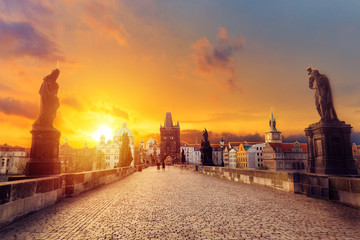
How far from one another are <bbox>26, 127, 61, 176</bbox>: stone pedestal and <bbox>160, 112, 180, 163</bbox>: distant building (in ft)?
410

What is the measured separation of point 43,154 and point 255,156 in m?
104

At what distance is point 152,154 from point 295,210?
157 metres

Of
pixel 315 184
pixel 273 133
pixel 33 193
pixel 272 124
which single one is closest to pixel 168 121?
pixel 272 124

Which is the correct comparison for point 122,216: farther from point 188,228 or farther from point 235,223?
point 235,223

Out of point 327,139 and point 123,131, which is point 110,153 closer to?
point 123,131

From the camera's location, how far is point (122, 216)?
5.68 metres

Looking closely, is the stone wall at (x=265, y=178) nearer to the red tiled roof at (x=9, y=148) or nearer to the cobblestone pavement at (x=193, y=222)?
the cobblestone pavement at (x=193, y=222)

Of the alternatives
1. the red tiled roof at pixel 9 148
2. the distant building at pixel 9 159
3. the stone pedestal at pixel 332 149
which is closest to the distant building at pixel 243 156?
the distant building at pixel 9 159

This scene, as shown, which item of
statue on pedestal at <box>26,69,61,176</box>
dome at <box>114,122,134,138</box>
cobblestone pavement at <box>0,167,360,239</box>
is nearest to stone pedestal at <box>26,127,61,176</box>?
statue on pedestal at <box>26,69,61,176</box>

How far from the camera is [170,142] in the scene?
5423 inches

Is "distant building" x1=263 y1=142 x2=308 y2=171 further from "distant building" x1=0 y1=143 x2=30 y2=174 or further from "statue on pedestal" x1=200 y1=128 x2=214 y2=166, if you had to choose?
"distant building" x1=0 y1=143 x2=30 y2=174

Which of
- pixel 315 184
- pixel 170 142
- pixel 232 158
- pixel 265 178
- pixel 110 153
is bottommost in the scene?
pixel 232 158

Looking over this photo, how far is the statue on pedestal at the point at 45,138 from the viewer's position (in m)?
8.52

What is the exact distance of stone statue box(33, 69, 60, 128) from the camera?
29.6ft
